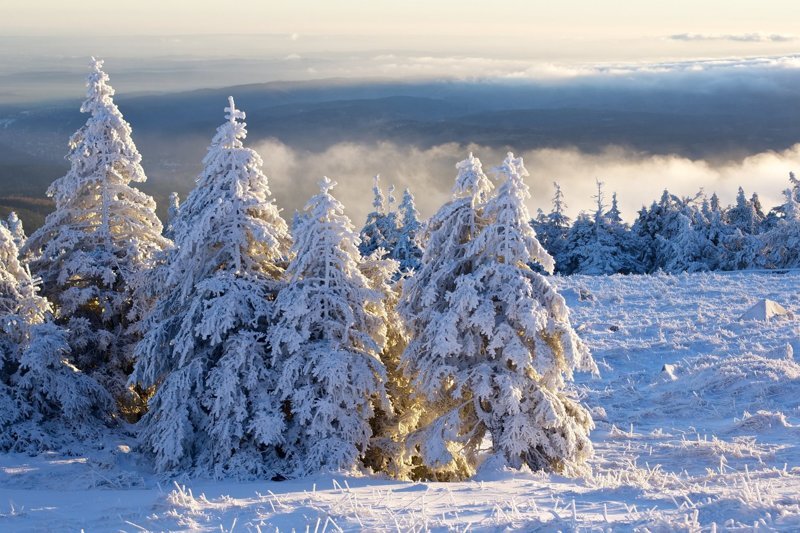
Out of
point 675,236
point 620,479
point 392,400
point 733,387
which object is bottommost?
point 675,236

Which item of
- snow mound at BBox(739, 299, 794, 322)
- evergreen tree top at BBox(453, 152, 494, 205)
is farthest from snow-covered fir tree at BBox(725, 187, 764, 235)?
evergreen tree top at BBox(453, 152, 494, 205)

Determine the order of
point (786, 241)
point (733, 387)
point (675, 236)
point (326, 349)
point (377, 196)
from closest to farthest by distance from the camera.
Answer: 1. point (326, 349)
2. point (733, 387)
3. point (786, 241)
4. point (377, 196)
5. point (675, 236)

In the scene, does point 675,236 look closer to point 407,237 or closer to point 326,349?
point 407,237

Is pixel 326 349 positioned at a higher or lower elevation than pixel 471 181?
lower

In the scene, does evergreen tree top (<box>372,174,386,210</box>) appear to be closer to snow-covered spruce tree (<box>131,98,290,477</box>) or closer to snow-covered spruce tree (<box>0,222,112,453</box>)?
snow-covered spruce tree (<box>0,222,112,453</box>)

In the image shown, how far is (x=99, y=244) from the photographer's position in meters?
22.5

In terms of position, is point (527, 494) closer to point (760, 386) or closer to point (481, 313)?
point (481, 313)

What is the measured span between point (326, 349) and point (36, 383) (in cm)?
850

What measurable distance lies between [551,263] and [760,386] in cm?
1041

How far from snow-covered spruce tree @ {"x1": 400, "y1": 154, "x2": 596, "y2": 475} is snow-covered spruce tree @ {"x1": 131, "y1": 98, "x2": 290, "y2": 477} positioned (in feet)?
12.3

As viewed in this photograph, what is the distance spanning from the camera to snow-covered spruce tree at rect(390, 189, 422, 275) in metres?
63.9

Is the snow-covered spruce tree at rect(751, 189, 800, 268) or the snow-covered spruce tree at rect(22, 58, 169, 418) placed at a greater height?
the snow-covered spruce tree at rect(22, 58, 169, 418)

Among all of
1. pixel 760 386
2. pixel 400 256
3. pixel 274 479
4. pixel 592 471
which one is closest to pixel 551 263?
pixel 592 471

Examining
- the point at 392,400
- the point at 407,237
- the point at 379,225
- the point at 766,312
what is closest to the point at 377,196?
the point at 379,225
